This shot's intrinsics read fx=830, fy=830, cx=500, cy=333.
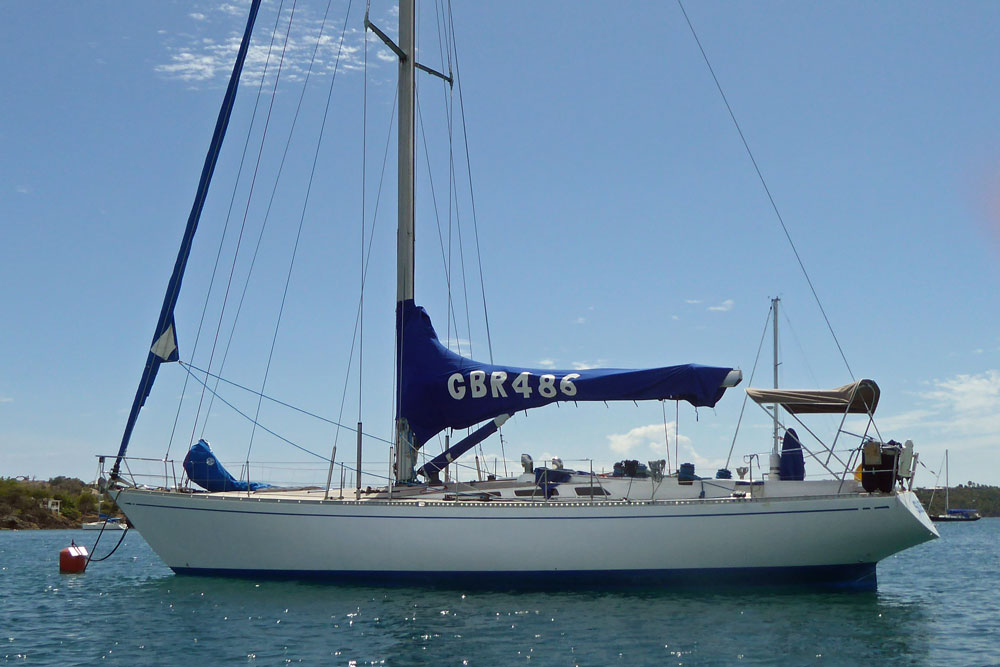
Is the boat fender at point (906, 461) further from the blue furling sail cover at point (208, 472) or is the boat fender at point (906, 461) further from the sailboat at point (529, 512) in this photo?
the blue furling sail cover at point (208, 472)

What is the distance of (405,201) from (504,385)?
4624 millimetres

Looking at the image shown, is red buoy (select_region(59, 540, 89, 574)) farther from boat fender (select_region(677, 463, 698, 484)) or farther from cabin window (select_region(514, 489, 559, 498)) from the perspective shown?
boat fender (select_region(677, 463, 698, 484))

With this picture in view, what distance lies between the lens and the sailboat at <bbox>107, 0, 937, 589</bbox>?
13.5 m

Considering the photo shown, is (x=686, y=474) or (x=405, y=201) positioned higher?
(x=405, y=201)

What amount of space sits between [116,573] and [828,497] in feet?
52.1

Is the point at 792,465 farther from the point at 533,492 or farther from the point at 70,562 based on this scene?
the point at 70,562

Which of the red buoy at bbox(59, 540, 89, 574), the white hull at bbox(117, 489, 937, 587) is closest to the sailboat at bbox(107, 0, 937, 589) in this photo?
the white hull at bbox(117, 489, 937, 587)

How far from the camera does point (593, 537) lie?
13664mm

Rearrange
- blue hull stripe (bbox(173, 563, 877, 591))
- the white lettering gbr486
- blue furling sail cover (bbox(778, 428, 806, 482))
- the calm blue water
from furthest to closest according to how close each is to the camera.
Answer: the white lettering gbr486
blue furling sail cover (bbox(778, 428, 806, 482))
blue hull stripe (bbox(173, 563, 877, 591))
the calm blue water

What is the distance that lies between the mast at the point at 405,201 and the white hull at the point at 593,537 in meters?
2.28

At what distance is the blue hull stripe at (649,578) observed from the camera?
45.3 ft

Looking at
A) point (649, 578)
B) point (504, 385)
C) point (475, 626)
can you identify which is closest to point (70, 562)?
A: point (504, 385)

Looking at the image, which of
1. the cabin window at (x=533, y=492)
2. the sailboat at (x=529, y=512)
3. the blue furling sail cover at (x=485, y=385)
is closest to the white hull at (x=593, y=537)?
the sailboat at (x=529, y=512)

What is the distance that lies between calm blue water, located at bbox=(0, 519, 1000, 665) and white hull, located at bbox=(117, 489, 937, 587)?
1.34 ft
